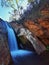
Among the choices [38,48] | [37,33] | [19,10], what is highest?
[19,10]

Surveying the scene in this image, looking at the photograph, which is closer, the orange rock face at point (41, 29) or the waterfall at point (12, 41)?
the waterfall at point (12, 41)

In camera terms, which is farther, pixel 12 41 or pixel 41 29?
pixel 41 29

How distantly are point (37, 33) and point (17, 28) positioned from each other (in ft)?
3.78

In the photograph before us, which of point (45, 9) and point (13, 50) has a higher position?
point (45, 9)

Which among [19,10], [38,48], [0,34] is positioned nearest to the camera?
[0,34]

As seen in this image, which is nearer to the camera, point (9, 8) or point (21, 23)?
point (21, 23)

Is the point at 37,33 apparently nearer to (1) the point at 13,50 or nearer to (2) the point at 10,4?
(1) the point at 13,50

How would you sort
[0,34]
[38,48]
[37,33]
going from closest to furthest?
[0,34] → [38,48] → [37,33]

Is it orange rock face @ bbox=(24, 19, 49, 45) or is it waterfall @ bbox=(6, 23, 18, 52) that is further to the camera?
orange rock face @ bbox=(24, 19, 49, 45)

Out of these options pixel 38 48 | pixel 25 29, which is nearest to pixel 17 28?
pixel 25 29

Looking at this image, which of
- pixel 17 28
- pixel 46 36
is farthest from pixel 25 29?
pixel 46 36

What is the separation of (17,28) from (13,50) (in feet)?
4.86

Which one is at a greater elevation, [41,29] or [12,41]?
[41,29]

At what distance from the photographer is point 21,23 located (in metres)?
10.9
